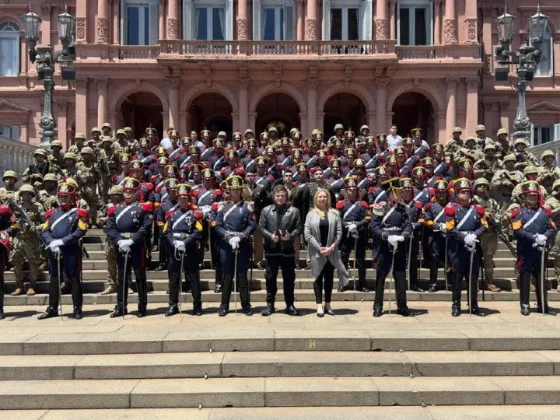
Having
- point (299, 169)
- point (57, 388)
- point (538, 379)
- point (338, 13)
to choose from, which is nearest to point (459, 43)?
point (338, 13)

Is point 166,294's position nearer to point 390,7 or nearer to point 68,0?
point 390,7

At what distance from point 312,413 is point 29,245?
679 cm

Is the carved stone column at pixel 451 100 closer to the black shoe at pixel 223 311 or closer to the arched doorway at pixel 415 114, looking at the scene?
the arched doorway at pixel 415 114

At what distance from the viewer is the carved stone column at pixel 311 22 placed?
27.6m

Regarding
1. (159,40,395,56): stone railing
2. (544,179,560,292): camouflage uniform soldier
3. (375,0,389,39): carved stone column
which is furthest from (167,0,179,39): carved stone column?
(544,179,560,292): camouflage uniform soldier

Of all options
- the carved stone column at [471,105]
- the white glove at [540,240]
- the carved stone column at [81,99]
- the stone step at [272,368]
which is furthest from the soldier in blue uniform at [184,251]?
the carved stone column at [471,105]

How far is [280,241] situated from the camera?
9.37 m

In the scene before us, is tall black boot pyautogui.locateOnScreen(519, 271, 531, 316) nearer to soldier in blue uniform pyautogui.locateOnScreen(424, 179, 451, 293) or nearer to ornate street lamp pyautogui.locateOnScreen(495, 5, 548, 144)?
soldier in blue uniform pyautogui.locateOnScreen(424, 179, 451, 293)

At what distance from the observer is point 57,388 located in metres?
6.99

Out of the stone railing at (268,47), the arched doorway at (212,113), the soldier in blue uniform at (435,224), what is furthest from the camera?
the arched doorway at (212,113)

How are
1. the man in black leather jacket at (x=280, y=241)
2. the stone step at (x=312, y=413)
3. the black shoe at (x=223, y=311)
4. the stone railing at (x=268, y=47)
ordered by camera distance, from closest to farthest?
the stone step at (x=312, y=413) < the man in black leather jacket at (x=280, y=241) < the black shoe at (x=223, y=311) < the stone railing at (x=268, y=47)

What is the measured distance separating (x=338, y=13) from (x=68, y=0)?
49.3ft

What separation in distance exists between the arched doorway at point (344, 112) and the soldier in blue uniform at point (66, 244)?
2271 cm

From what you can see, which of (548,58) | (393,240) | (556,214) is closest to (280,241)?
(393,240)
